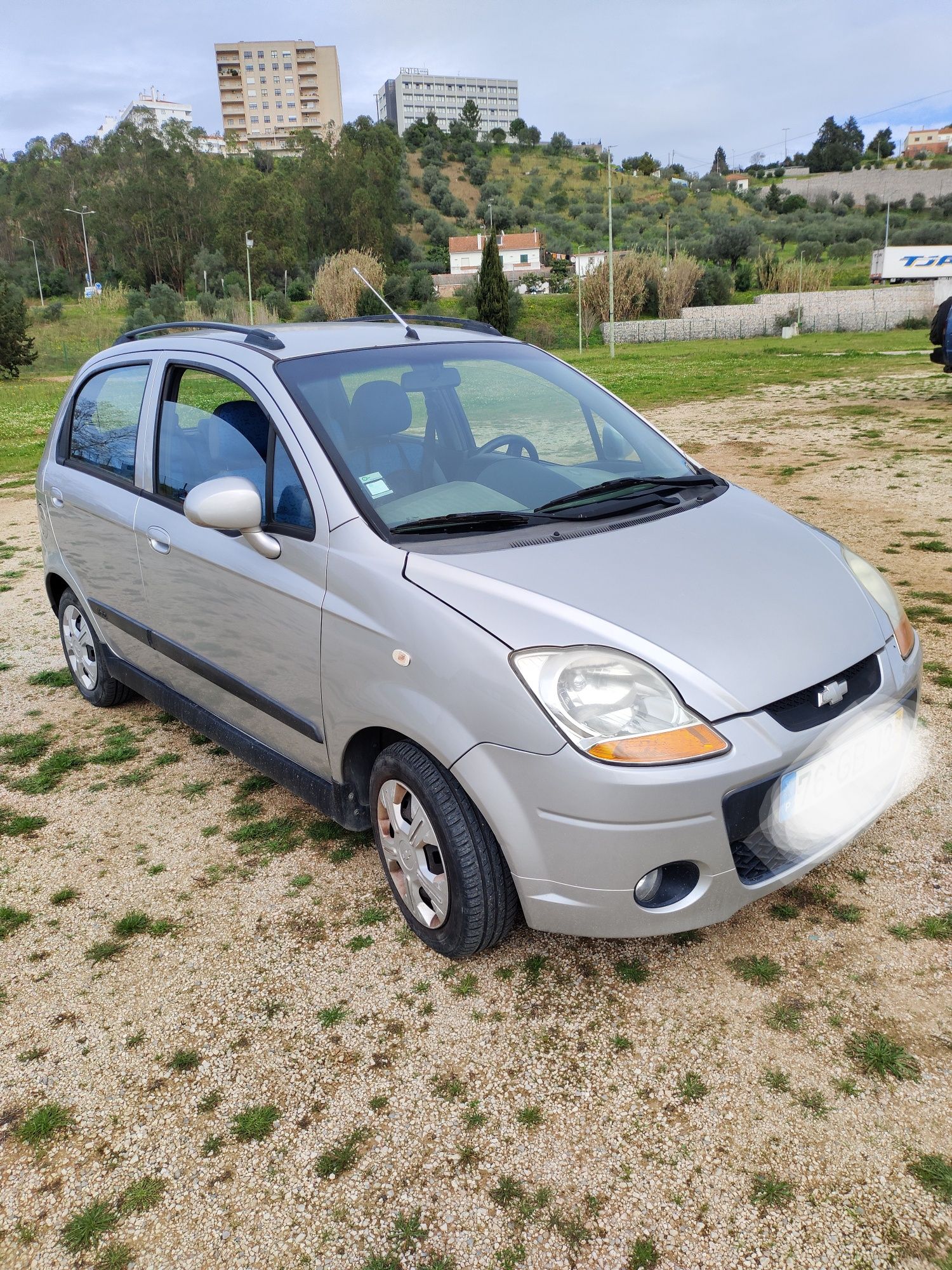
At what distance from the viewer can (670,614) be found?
2.40 metres

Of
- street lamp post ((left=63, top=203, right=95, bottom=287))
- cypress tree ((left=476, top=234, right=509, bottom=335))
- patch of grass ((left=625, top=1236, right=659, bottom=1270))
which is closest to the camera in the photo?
patch of grass ((left=625, top=1236, right=659, bottom=1270))

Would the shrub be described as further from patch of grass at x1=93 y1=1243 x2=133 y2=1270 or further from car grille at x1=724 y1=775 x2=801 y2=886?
patch of grass at x1=93 y1=1243 x2=133 y2=1270

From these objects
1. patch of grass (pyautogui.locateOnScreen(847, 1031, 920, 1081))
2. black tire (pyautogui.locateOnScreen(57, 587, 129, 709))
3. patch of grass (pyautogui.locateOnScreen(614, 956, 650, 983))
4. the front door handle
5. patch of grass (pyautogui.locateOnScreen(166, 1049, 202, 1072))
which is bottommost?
patch of grass (pyautogui.locateOnScreen(166, 1049, 202, 1072))

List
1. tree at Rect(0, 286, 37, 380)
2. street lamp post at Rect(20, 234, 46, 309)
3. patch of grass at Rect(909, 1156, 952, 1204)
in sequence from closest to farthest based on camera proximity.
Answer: patch of grass at Rect(909, 1156, 952, 1204) < tree at Rect(0, 286, 37, 380) < street lamp post at Rect(20, 234, 46, 309)

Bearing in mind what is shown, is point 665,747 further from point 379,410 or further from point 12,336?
point 12,336

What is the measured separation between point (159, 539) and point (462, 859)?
1.91 m

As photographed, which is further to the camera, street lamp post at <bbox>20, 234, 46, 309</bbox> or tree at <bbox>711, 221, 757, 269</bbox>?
tree at <bbox>711, 221, 757, 269</bbox>

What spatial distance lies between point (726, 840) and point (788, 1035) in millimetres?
570

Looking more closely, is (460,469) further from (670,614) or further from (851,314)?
(851,314)

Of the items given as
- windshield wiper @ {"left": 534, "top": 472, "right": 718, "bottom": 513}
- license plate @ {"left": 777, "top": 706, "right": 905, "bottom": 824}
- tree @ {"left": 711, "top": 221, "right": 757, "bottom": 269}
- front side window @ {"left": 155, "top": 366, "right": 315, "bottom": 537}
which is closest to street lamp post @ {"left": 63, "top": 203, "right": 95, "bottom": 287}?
tree @ {"left": 711, "top": 221, "right": 757, "bottom": 269}

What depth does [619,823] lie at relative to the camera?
218 cm

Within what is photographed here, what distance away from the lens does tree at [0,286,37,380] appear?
33.5m

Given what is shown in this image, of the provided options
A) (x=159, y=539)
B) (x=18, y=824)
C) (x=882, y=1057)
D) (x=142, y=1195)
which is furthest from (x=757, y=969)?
(x=18, y=824)

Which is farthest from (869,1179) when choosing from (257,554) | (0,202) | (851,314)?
(0,202)
